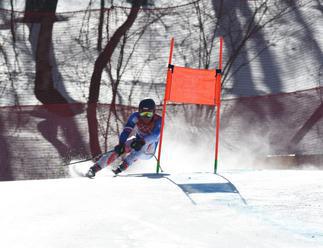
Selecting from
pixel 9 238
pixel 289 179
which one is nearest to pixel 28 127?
pixel 289 179

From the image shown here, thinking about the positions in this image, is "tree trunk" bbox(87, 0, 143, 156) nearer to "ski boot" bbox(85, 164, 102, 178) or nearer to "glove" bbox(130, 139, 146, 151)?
"glove" bbox(130, 139, 146, 151)

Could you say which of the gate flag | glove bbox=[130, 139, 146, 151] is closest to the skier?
glove bbox=[130, 139, 146, 151]

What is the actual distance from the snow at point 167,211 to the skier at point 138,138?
964mm

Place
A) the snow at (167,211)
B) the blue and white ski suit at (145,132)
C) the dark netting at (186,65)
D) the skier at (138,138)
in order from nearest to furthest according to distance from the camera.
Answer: the snow at (167,211)
the skier at (138,138)
the blue and white ski suit at (145,132)
the dark netting at (186,65)

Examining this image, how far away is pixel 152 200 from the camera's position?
6863mm

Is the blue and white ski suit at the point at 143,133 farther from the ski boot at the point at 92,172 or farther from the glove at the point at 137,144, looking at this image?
the ski boot at the point at 92,172

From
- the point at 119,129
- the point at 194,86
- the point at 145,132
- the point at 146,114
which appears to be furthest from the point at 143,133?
the point at 119,129

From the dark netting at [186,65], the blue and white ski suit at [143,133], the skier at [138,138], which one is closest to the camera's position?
the skier at [138,138]

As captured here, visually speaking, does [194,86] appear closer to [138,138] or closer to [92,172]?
[138,138]

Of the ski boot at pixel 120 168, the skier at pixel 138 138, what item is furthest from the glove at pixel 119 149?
the ski boot at pixel 120 168

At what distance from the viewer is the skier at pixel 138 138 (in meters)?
9.24

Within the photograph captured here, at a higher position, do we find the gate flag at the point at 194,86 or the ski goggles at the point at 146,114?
the gate flag at the point at 194,86

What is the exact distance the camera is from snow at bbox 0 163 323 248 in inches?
219

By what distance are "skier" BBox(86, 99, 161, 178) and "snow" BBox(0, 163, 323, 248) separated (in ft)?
3.16
